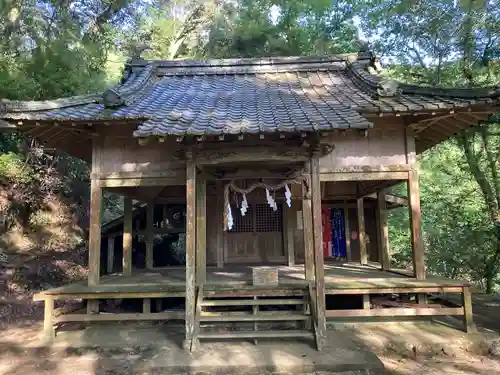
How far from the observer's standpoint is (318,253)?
21.5ft

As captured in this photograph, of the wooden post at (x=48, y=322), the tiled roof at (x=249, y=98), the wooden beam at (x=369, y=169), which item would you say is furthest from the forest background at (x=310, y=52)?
the wooden post at (x=48, y=322)

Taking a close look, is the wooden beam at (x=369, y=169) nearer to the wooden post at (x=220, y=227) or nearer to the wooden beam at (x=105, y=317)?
the wooden post at (x=220, y=227)

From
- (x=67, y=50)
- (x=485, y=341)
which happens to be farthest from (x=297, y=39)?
(x=485, y=341)

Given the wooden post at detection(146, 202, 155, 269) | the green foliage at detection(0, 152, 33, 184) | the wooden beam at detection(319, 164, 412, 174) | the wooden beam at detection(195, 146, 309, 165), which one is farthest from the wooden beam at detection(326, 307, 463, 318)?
the green foliage at detection(0, 152, 33, 184)

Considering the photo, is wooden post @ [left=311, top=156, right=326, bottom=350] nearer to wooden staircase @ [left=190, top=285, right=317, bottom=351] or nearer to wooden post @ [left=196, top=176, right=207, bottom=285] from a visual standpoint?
wooden staircase @ [left=190, top=285, right=317, bottom=351]

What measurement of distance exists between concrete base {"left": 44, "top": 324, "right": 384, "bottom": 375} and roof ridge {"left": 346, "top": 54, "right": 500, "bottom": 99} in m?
4.99

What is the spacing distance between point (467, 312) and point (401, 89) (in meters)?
4.60

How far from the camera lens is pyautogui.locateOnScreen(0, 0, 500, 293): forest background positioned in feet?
38.8

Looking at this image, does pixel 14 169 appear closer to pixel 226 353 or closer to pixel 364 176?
pixel 226 353

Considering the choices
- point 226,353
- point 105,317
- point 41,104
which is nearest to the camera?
point 226,353

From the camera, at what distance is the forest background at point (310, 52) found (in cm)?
1181

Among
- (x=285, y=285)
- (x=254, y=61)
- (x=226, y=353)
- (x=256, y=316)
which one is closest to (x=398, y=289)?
(x=285, y=285)

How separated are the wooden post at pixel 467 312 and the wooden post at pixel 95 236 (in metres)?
7.22

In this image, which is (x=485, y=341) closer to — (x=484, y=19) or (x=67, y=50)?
(x=484, y=19)
